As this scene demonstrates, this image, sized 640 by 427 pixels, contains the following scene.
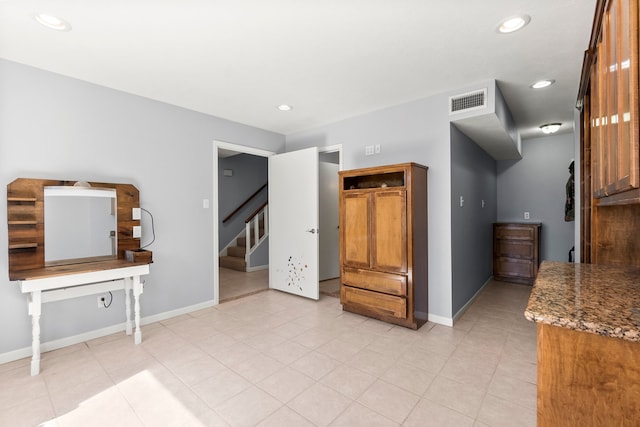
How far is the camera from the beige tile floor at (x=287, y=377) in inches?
70.2

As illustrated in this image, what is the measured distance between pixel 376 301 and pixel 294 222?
66.2 inches

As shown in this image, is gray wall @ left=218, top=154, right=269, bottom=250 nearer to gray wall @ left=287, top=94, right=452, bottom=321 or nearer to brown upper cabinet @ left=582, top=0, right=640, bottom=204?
gray wall @ left=287, top=94, right=452, bottom=321

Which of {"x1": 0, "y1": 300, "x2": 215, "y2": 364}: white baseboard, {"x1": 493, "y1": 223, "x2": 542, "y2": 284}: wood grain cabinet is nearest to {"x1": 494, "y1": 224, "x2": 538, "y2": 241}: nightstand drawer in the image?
{"x1": 493, "y1": 223, "x2": 542, "y2": 284}: wood grain cabinet

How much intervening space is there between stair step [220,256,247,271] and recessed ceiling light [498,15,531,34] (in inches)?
211

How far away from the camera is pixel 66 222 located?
275 cm

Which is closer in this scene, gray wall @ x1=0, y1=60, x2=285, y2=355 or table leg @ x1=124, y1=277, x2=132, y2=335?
gray wall @ x1=0, y1=60, x2=285, y2=355

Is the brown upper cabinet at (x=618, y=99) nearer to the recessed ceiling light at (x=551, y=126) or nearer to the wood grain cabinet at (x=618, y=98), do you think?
the wood grain cabinet at (x=618, y=98)

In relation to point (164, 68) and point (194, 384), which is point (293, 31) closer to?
point (164, 68)

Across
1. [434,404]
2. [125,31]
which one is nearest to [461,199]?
Answer: [434,404]

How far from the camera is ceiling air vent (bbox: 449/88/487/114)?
9.48ft

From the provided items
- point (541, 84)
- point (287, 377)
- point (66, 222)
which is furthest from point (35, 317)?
point (541, 84)

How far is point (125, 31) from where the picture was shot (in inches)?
81.5

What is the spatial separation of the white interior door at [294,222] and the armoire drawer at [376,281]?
2.32 ft

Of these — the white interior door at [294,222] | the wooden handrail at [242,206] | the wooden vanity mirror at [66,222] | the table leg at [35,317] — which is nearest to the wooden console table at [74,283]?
the table leg at [35,317]
